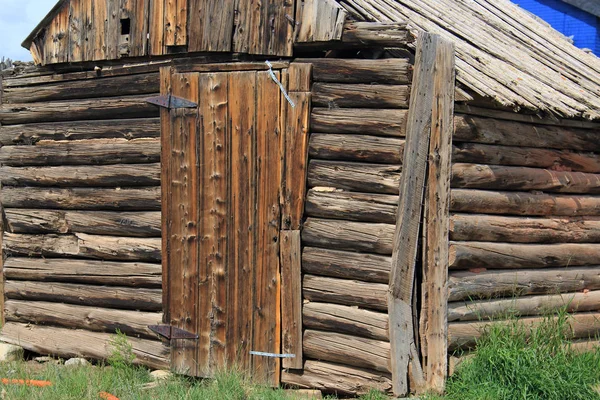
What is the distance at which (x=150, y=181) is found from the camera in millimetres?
6727

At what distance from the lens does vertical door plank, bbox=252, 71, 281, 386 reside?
6.03 m

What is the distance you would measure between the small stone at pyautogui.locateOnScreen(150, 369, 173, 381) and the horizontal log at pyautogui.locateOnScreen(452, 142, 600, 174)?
3.06 metres

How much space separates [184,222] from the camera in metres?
6.44

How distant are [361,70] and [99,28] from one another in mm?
2800

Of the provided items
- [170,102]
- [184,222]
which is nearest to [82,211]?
[184,222]

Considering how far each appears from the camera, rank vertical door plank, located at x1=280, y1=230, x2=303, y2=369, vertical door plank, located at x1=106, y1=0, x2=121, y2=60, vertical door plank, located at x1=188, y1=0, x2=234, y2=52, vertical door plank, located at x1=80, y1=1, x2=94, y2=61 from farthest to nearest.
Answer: vertical door plank, located at x1=80, y1=1, x2=94, y2=61 < vertical door plank, located at x1=106, y1=0, x2=121, y2=60 < vertical door plank, located at x1=188, y1=0, x2=234, y2=52 < vertical door plank, located at x1=280, y1=230, x2=303, y2=369

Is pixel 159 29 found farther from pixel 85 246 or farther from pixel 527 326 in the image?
pixel 527 326

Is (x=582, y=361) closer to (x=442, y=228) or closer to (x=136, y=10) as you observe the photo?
(x=442, y=228)

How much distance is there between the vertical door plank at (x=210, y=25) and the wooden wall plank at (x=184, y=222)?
1.04ft

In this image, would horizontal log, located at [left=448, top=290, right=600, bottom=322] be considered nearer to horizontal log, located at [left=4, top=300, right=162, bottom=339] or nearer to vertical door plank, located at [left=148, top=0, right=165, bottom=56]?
horizontal log, located at [left=4, top=300, right=162, bottom=339]

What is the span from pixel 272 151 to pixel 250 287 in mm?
1131

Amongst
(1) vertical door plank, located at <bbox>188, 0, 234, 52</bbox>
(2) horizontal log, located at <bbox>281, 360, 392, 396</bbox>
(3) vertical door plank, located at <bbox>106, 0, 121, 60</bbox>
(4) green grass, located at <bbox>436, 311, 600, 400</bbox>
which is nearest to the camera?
(4) green grass, located at <bbox>436, 311, 600, 400</bbox>

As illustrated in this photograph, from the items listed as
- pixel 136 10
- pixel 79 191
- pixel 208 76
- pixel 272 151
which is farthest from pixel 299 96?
pixel 79 191

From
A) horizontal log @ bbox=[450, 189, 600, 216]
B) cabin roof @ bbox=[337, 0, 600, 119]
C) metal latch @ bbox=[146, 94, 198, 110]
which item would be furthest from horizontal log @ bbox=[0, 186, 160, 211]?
horizontal log @ bbox=[450, 189, 600, 216]
